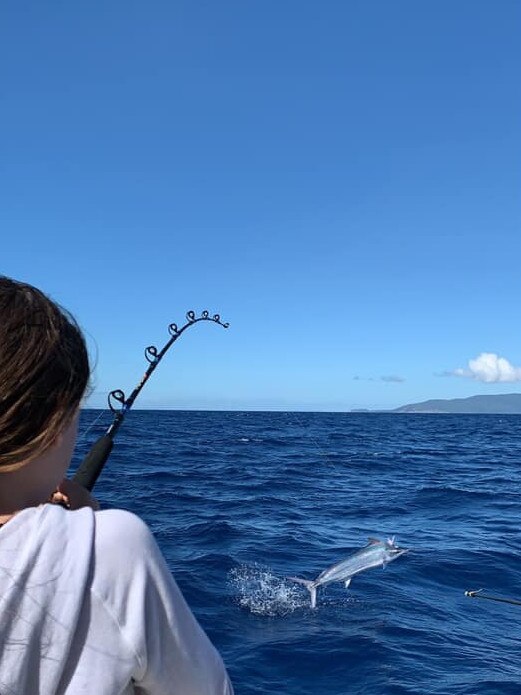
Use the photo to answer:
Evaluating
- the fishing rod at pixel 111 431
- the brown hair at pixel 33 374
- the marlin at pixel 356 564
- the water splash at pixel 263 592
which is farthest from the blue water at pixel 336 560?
the brown hair at pixel 33 374

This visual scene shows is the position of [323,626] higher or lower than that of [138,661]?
lower

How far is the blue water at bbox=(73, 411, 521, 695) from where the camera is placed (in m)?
5.62

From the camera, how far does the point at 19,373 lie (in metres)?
1.17

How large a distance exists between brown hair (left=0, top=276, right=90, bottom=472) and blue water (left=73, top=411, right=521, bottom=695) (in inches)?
189

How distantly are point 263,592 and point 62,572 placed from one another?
6.95m

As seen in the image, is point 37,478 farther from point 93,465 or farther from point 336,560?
point 336,560

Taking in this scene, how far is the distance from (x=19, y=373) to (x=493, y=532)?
38.6ft

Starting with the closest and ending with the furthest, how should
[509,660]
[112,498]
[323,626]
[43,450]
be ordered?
[43,450] < [509,660] < [323,626] < [112,498]

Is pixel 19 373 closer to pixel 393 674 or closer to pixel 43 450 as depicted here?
pixel 43 450

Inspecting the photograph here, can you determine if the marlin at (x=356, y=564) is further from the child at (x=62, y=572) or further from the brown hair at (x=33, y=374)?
the brown hair at (x=33, y=374)

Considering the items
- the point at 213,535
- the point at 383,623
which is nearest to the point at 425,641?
the point at 383,623

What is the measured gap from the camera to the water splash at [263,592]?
7012 mm

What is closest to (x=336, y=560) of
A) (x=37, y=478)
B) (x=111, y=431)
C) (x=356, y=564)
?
(x=356, y=564)

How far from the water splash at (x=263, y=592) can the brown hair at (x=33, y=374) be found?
638 cm
